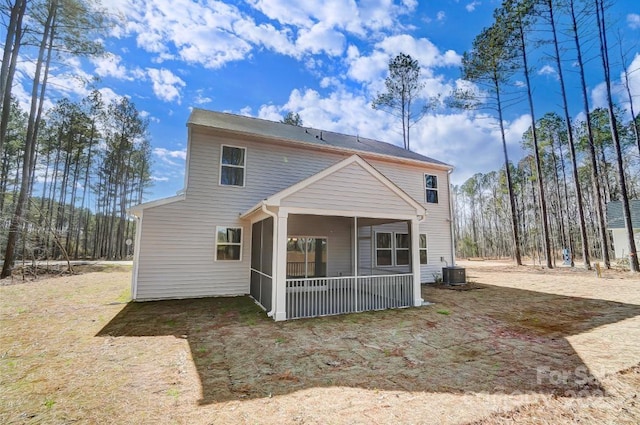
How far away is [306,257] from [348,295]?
2901mm

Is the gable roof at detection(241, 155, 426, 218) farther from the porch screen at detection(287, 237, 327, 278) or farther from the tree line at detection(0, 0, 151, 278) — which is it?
the tree line at detection(0, 0, 151, 278)

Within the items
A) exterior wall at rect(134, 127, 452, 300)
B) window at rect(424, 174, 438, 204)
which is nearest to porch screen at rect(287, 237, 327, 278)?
exterior wall at rect(134, 127, 452, 300)

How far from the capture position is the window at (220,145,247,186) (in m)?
9.51

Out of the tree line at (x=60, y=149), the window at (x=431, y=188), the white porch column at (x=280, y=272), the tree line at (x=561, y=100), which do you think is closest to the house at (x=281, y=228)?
the white porch column at (x=280, y=272)

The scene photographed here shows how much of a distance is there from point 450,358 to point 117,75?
1728 centimetres

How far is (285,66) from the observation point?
1406 cm

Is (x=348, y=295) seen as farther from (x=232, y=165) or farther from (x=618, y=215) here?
(x=618, y=215)

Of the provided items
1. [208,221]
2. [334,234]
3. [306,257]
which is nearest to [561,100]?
[334,234]

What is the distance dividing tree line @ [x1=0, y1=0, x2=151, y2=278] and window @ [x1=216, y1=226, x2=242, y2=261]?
8.58 metres

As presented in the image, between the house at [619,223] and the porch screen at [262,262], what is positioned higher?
the house at [619,223]

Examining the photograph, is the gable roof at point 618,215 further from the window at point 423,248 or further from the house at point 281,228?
the house at point 281,228

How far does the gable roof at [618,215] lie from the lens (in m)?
20.2

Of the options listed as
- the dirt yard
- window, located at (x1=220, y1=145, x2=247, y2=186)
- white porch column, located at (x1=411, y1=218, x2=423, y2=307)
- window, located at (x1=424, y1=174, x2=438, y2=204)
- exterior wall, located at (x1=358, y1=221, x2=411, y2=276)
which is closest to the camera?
the dirt yard

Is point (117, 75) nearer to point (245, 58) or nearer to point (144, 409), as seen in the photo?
point (245, 58)
